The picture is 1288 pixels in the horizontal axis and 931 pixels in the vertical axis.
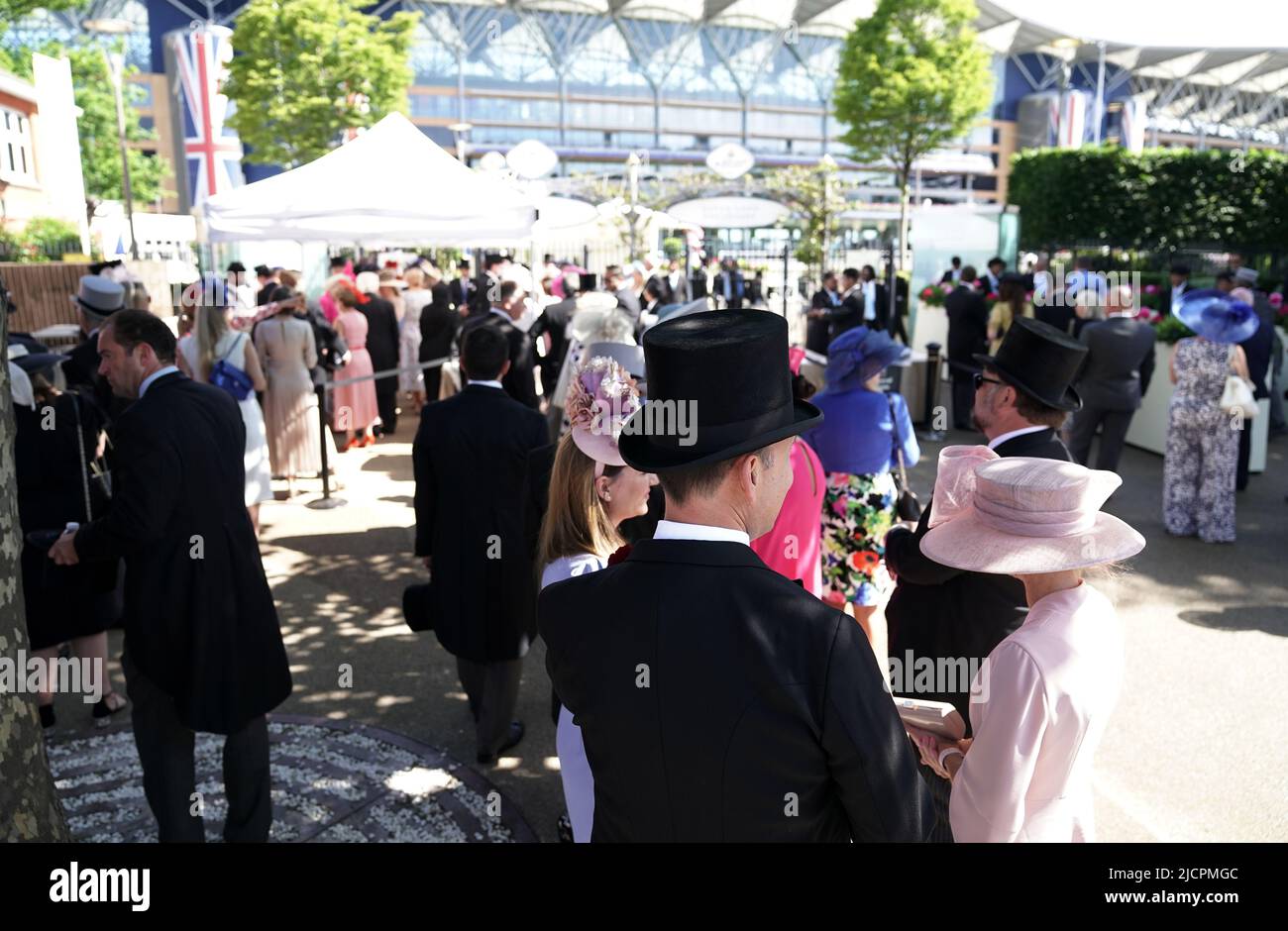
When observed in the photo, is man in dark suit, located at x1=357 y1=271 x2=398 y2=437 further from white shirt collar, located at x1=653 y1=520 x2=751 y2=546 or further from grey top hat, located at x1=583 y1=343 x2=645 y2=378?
white shirt collar, located at x1=653 y1=520 x2=751 y2=546

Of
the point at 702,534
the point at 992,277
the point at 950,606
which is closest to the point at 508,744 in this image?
the point at 950,606

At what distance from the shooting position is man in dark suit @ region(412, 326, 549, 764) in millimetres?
4566

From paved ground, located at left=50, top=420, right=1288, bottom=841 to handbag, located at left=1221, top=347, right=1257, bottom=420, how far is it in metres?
1.15

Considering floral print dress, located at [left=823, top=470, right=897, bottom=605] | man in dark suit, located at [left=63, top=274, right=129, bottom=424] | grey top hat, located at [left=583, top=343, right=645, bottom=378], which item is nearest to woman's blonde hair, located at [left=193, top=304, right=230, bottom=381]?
man in dark suit, located at [left=63, top=274, right=129, bottom=424]

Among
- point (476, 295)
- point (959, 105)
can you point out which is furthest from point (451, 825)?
point (959, 105)

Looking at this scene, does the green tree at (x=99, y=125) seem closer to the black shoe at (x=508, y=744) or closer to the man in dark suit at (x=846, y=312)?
the man in dark suit at (x=846, y=312)

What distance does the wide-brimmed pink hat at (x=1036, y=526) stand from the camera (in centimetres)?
225

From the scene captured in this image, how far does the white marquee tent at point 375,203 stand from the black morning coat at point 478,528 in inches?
170

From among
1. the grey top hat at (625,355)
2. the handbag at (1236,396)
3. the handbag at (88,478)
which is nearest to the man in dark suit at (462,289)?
the grey top hat at (625,355)

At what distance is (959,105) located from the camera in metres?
31.8

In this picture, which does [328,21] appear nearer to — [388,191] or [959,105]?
[959,105]

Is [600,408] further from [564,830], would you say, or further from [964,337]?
[964,337]

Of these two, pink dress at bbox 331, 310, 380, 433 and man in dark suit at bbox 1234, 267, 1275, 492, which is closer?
man in dark suit at bbox 1234, 267, 1275, 492

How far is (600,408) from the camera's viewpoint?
317 centimetres
